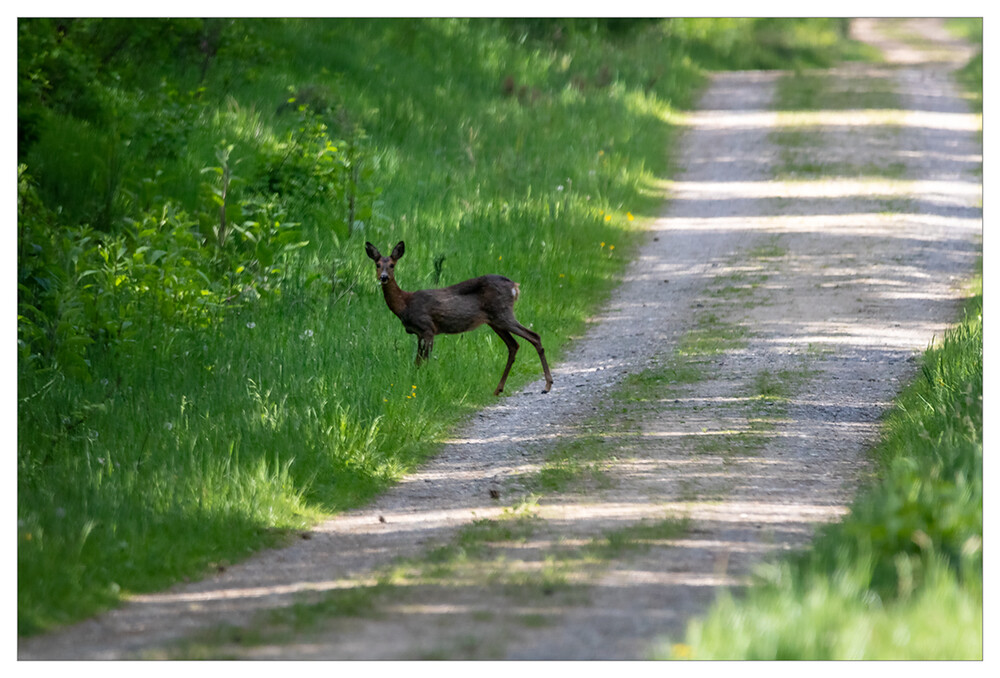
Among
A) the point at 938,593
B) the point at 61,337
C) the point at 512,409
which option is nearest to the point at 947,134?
the point at 512,409

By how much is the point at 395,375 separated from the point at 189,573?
3.95 m

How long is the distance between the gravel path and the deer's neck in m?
1.20

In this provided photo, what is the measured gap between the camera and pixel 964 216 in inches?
707

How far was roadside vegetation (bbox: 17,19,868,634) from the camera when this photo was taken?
303 inches

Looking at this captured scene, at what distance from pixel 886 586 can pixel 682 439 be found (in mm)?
3790

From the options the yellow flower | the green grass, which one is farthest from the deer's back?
the yellow flower

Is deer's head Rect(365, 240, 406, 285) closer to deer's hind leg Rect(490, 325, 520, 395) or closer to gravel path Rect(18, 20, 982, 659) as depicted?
deer's hind leg Rect(490, 325, 520, 395)

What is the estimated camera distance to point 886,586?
18.4ft

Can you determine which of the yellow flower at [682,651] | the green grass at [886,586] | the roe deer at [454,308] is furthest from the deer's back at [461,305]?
the yellow flower at [682,651]

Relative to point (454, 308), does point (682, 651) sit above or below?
above

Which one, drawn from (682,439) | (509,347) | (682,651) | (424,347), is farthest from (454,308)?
(682,651)

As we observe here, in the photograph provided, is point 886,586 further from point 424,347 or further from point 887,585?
point 424,347

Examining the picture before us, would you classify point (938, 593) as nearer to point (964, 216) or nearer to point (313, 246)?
point (313, 246)

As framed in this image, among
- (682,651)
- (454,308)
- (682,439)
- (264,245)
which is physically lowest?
(264,245)
